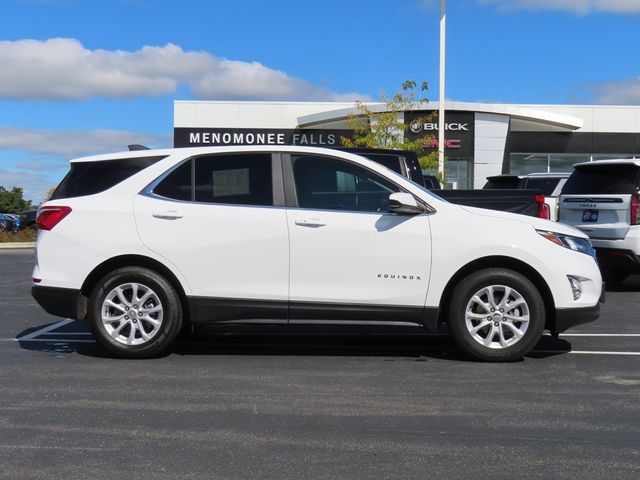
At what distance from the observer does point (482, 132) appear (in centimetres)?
3033

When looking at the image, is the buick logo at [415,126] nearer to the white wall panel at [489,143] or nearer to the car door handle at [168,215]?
the white wall panel at [489,143]

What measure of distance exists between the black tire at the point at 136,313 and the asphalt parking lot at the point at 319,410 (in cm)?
20

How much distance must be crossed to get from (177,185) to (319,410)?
8.31 ft

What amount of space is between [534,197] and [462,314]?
8.76 feet

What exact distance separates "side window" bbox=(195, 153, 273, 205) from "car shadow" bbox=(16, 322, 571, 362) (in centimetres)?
152

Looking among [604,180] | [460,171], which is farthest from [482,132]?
[604,180]

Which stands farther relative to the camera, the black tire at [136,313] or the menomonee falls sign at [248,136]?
the menomonee falls sign at [248,136]

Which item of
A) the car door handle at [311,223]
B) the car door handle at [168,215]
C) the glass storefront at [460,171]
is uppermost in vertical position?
the glass storefront at [460,171]

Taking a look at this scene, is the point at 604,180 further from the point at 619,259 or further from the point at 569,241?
the point at 569,241

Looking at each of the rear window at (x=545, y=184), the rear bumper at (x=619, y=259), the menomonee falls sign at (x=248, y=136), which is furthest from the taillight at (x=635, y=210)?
the menomonee falls sign at (x=248, y=136)

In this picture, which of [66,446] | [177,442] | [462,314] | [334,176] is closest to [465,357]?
[462,314]

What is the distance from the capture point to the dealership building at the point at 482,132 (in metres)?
30.6

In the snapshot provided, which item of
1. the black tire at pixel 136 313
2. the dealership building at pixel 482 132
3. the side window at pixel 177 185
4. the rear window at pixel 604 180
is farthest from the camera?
the dealership building at pixel 482 132

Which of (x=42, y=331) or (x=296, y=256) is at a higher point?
(x=296, y=256)
